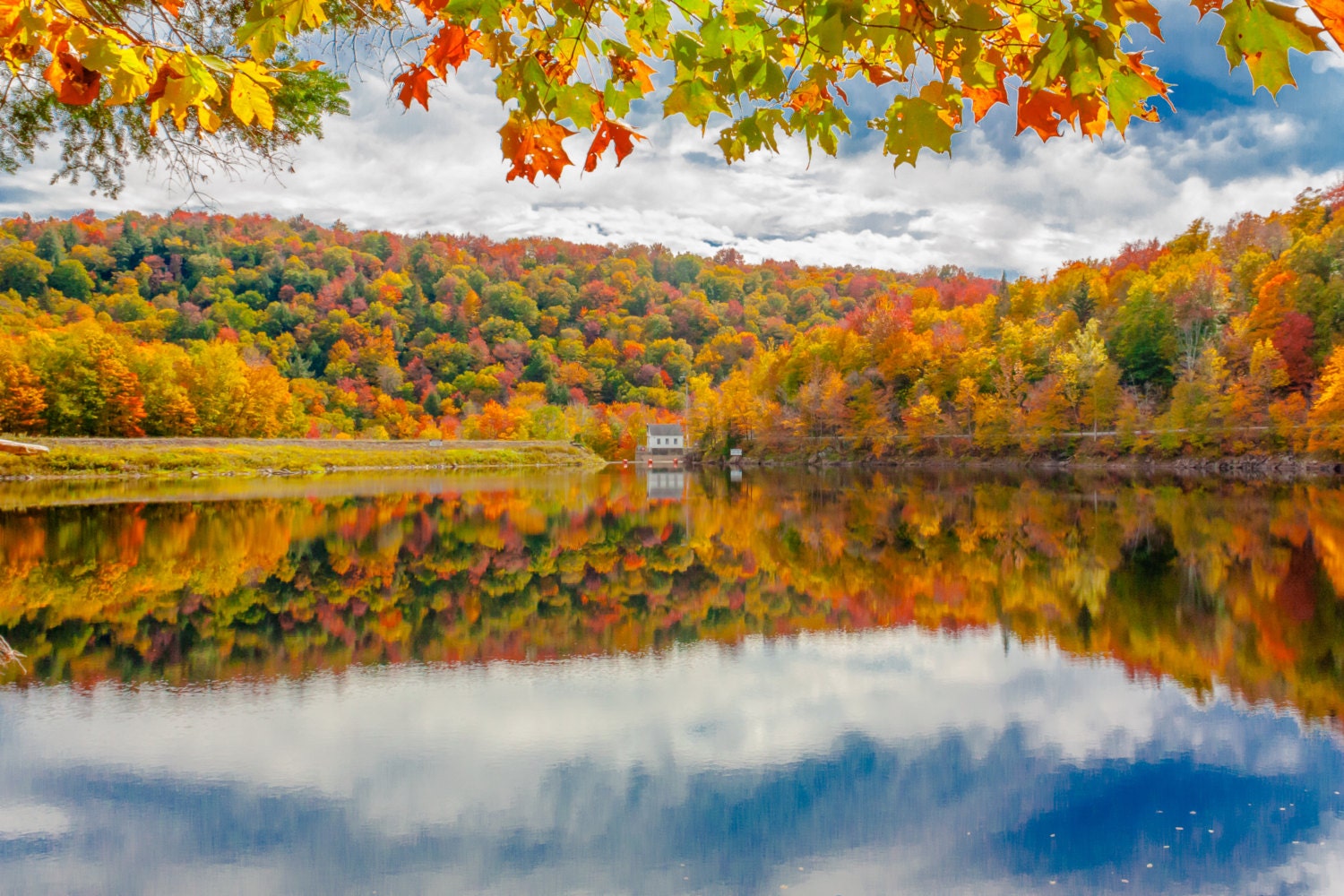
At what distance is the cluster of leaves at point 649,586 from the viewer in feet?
24.8

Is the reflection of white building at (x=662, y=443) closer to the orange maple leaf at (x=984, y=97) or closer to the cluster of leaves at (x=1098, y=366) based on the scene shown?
the cluster of leaves at (x=1098, y=366)

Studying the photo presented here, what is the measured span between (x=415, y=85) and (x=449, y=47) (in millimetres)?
179

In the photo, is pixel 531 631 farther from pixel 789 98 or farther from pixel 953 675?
pixel 789 98

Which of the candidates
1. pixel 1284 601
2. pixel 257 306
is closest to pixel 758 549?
pixel 1284 601

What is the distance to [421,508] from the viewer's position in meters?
23.0

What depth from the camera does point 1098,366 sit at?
50.3 meters

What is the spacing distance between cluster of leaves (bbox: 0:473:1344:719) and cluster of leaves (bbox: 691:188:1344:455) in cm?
2615

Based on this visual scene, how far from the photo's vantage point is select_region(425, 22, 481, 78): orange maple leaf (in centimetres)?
280

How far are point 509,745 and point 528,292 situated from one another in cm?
10746

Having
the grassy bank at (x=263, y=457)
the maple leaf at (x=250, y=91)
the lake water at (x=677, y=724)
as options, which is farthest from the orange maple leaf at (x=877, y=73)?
the grassy bank at (x=263, y=457)

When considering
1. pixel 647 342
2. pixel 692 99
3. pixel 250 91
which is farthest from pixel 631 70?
pixel 647 342

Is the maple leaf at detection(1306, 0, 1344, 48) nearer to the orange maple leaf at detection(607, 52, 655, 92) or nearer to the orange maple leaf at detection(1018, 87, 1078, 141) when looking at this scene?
the orange maple leaf at detection(1018, 87, 1078, 141)

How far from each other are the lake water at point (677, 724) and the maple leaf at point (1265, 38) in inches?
140

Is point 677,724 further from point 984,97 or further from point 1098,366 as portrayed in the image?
point 1098,366
